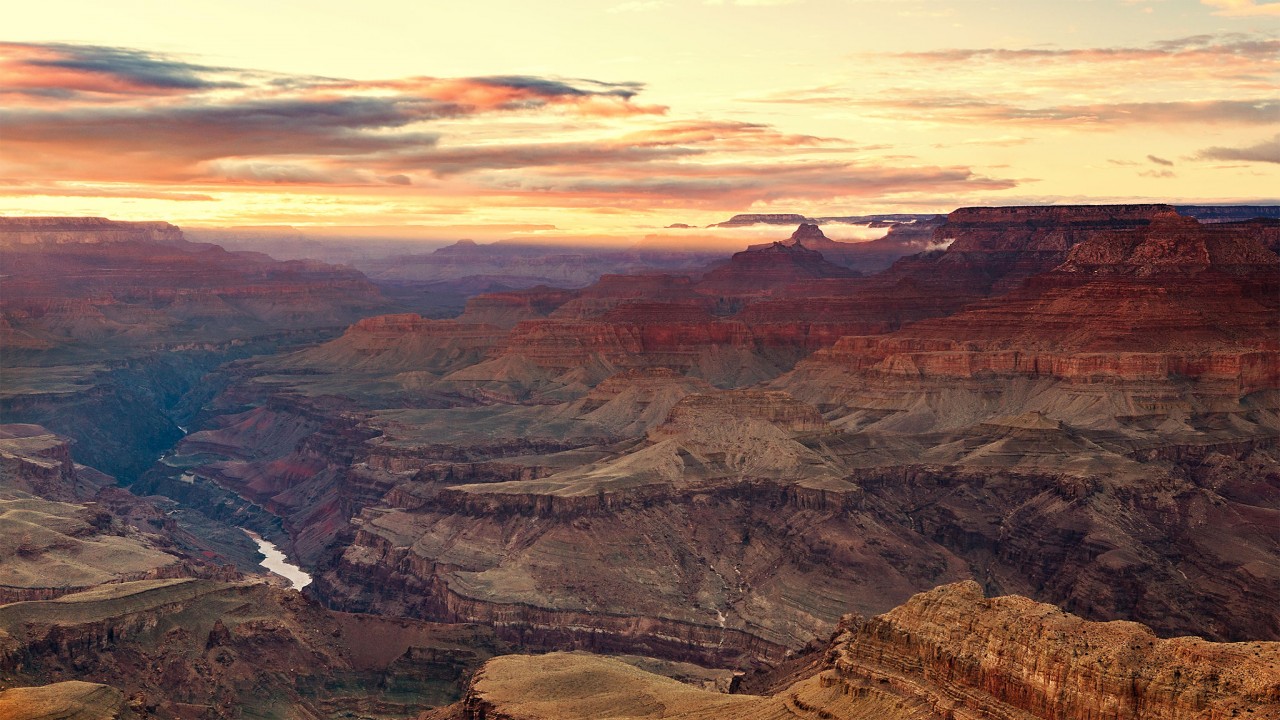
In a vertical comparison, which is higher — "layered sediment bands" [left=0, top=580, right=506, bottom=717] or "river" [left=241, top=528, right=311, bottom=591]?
"layered sediment bands" [left=0, top=580, right=506, bottom=717]

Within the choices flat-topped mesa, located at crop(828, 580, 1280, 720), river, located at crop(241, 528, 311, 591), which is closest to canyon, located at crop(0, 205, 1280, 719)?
flat-topped mesa, located at crop(828, 580, 1280, 720)

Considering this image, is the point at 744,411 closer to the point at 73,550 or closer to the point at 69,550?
the point at 73,550

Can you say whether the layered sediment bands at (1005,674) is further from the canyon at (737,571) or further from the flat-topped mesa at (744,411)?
the flat-topped mesa at (744,411)

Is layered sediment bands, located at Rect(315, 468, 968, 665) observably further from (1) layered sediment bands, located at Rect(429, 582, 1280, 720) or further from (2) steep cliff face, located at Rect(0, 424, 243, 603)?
(1) layered sediment bands, located at Rect(429, 582, 1280, 720)

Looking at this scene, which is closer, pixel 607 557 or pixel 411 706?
pixel 411 706

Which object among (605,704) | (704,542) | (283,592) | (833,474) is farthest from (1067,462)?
(605,704)

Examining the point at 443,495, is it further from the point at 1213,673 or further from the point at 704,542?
the point at 1213,673

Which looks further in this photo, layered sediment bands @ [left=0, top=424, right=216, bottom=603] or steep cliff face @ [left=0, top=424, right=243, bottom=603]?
steep cliff face @ [left=0, top=424, right=243, bottom=603]
